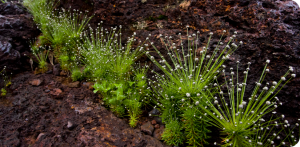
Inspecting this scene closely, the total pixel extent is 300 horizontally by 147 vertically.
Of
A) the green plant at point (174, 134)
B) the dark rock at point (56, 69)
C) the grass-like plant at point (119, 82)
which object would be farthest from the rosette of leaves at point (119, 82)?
the dark rock at point (56, 69)

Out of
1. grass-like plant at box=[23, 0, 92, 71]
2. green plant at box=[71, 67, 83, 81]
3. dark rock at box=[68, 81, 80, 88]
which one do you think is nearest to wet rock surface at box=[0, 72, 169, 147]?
dark rock at box=[68, 81, 80, 88]

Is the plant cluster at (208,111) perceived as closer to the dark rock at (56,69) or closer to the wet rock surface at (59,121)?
the wet rock surface at (59,121)

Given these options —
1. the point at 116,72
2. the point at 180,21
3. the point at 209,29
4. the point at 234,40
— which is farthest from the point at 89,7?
the point at 234,40

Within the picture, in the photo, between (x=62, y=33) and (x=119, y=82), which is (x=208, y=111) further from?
(x=62, y=33)

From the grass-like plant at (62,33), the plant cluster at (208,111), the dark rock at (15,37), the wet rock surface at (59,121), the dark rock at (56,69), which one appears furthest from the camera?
the grass-like plant at (62,33)

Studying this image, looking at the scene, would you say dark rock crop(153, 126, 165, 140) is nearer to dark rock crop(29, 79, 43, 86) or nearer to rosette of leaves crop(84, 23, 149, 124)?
rosette of leaves crop(84, 23, 149, 124)

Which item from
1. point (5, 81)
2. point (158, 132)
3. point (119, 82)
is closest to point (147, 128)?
point (158, 132)

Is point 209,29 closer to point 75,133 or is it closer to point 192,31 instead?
point 192,31
